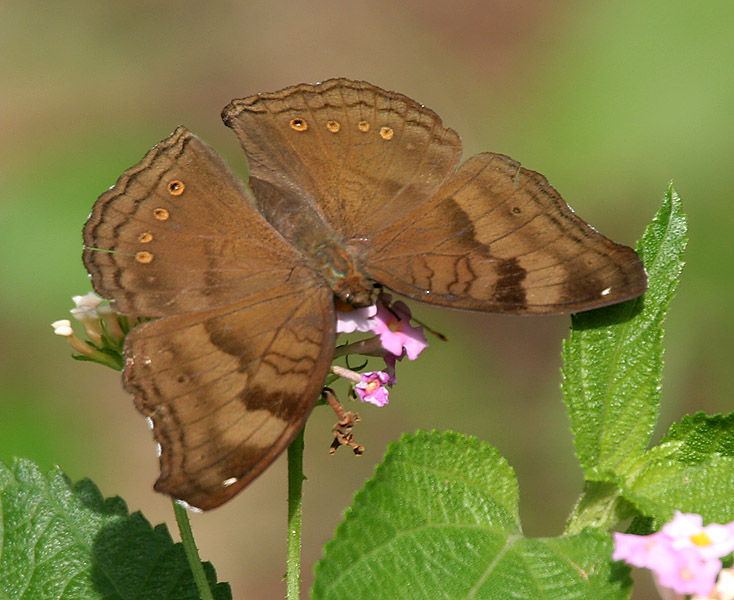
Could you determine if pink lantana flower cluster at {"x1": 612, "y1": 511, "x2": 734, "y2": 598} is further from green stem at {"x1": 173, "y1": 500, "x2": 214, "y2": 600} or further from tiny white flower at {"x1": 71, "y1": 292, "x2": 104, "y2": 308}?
tiny white flower at {"x1": 71, "y1": 292, "x2": 104, "y2": 308}

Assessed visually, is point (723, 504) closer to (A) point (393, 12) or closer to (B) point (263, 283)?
(B) point (263, 283)

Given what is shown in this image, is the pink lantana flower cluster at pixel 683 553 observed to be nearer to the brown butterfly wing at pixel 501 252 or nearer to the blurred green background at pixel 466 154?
the brown butterfly wing at pixel 501 252

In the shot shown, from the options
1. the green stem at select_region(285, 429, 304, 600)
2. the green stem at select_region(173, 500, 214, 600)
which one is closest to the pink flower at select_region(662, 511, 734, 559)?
the green stem at select_region(285, 429, 304, 600)

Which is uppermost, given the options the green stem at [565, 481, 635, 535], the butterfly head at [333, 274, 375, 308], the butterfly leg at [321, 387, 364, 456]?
the butterfly head at [333, 274, 375, 308]

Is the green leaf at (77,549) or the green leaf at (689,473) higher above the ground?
the green leaf at (77,549)

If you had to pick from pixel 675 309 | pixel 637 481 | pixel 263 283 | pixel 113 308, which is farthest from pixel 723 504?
pixel 675 309

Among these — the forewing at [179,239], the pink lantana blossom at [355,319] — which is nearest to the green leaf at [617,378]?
the pink lantana blossom at [355,319]

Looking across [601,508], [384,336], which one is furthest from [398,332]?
[601,508]
